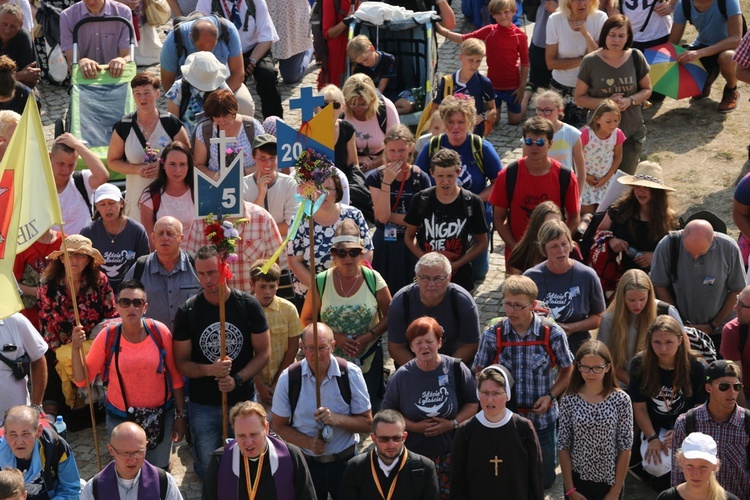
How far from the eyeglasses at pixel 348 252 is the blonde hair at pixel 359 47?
4119 mm

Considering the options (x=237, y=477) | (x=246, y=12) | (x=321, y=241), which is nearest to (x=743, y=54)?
(x=246, y=12)

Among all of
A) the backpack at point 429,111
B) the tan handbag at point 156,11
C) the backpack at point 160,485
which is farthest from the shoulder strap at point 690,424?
the tan handbag at point 156,11

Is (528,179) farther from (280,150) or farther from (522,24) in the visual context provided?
(522,24)

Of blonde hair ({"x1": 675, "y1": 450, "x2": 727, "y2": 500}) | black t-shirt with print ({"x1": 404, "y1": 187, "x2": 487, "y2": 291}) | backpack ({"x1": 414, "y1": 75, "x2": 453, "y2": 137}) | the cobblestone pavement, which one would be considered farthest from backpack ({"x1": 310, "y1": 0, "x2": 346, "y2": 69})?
blonde hair ({"x1": 675, "y1": 450, "x2": 727, "y2": 500})

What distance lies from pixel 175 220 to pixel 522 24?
8.45 meters

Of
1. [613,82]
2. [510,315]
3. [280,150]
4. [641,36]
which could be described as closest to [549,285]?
[510,315]

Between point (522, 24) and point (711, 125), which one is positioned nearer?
point (711, 125)

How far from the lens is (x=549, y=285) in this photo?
10734 millimetres

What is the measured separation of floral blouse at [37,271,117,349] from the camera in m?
10.9

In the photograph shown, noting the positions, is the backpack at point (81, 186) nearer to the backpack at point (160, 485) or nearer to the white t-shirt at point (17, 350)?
the white t-shirt at point (17, 350)

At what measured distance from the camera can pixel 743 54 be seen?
1428cm

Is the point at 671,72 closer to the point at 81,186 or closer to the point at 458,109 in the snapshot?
the point at 458,109

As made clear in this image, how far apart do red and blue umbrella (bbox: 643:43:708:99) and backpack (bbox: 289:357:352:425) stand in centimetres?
679

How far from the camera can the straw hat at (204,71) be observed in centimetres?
1342
